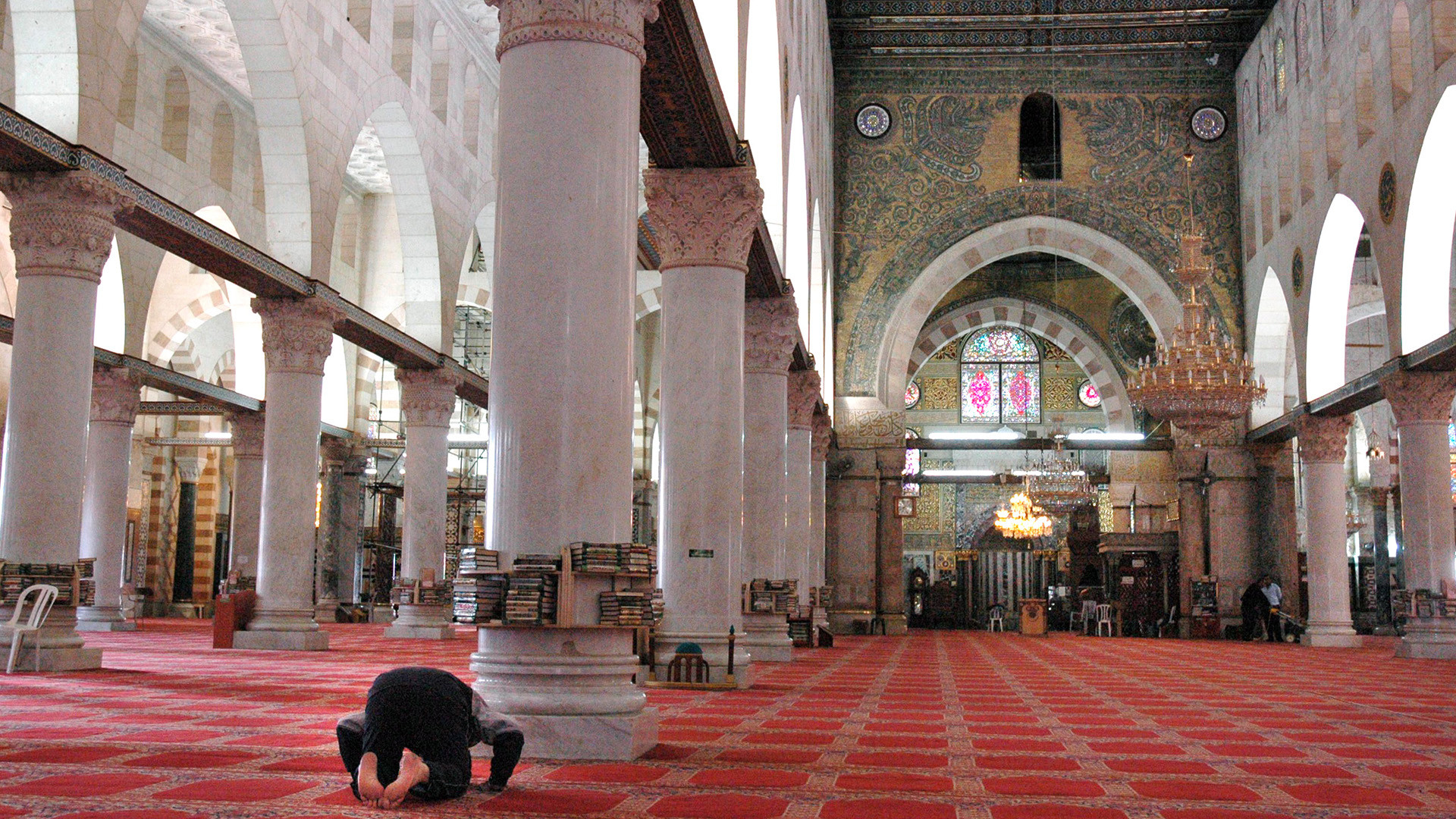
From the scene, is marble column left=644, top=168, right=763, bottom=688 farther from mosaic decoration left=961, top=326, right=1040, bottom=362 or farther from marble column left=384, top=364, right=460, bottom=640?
mosaic decoration left=961, top=326, right=1040, bottom=362

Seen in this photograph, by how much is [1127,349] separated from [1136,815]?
24.9m

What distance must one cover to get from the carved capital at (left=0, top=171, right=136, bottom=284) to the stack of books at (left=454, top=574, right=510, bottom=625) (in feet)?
17.6

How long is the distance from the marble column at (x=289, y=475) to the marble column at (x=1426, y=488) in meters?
11.7

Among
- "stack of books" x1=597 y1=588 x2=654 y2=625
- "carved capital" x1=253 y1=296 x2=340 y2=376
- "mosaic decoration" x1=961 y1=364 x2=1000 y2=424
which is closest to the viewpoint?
"stack of books" x1=597 y1=588 x2=654 y2=625

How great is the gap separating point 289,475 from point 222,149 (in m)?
6.21

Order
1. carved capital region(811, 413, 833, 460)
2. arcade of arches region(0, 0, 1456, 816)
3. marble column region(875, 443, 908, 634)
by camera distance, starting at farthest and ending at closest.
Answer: marble column region(875, 443, 908, 634), carved capital region(811, 413, 833, 460), arcade of arches region(0, 0, 1456, 816)

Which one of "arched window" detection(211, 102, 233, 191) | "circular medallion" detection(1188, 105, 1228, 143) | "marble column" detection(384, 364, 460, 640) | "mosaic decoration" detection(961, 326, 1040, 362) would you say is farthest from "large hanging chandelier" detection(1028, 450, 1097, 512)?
"arched window" detection(211, 102, 233, 191)

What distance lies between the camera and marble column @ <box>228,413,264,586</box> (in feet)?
56.6

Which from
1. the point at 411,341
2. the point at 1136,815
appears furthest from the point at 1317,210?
the point at 1136,815

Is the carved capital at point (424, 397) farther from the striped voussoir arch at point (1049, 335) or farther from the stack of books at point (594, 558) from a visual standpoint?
the striped voussoir arch at point (1049, 335)

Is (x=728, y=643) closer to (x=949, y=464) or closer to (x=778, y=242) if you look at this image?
(x=778, y=242)

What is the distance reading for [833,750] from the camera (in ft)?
17.8

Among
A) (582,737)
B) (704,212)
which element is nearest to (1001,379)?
(704,212)

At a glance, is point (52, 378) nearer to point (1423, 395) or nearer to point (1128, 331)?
point (1423, 395)
